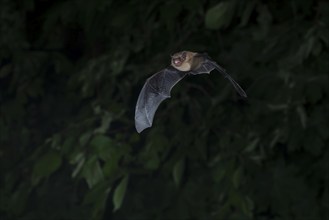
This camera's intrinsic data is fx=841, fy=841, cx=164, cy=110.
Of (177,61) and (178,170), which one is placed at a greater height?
(177,61)

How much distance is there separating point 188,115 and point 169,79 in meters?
1.74

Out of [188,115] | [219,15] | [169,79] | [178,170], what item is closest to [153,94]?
[169,79]

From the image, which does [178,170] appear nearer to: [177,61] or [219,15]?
[219,15]

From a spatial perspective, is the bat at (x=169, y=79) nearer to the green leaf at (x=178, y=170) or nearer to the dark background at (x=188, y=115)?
the dark background at (x=188, y=115)

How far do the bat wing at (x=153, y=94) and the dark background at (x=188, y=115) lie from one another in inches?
49.5

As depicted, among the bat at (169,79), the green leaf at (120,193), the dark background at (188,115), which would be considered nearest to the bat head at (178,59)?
the bat at (169,79)

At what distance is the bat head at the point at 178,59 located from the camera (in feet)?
2.77

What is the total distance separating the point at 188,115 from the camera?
2.63 metres

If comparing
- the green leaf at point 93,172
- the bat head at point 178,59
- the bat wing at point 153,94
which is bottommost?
the green leaf at point 93,172

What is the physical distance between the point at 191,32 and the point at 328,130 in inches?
24.3

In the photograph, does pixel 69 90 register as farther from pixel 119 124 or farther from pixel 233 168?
pixel 233 168

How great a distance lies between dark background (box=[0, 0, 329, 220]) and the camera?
2260 mm

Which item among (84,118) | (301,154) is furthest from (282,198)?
(84,118)

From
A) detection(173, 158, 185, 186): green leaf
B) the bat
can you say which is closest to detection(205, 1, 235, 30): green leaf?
detection(173, 158, 185, 186): green leaf
